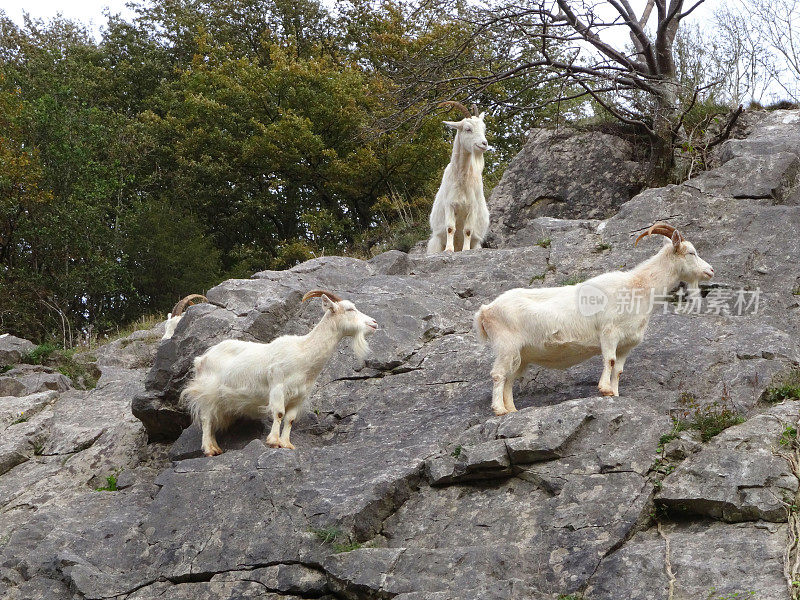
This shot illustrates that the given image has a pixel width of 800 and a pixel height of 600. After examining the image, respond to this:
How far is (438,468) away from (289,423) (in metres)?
1.72

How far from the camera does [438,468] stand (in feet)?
25.7

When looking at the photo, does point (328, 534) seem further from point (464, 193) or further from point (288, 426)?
point (464, 193)

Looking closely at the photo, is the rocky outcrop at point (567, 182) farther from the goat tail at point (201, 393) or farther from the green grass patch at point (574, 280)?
the goat tail at point (201, 393)

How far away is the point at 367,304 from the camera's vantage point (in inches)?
419

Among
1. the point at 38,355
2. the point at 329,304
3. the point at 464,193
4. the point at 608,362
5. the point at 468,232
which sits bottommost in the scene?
the point at 38,355

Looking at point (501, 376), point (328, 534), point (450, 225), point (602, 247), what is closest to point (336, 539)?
point (328, 534)

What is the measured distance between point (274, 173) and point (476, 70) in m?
9.69

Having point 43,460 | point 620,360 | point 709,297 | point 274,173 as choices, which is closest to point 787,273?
point 709,297

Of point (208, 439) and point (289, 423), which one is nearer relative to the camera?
point (289, 423)

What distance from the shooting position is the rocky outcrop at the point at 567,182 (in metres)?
15.1

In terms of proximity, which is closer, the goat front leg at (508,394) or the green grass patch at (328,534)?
the green grass patch at (328,534)

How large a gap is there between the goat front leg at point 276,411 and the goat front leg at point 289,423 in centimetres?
5

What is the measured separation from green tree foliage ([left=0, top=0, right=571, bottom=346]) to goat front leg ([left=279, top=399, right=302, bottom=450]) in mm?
7258

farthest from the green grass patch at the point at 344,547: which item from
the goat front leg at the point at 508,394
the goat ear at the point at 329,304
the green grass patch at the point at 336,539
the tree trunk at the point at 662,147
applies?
the tree trunk at the point at 662,147
